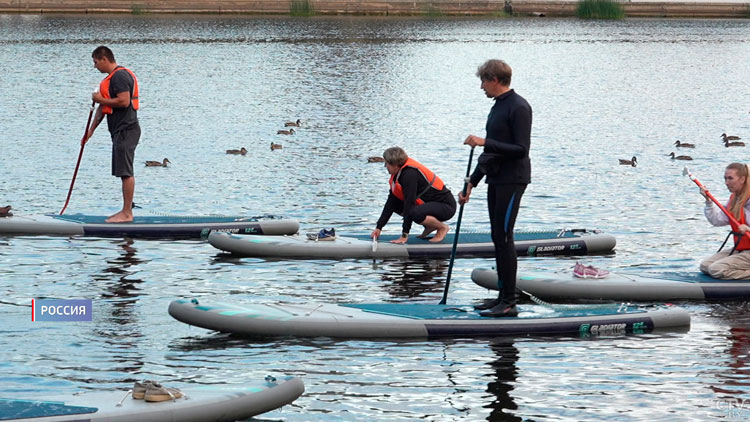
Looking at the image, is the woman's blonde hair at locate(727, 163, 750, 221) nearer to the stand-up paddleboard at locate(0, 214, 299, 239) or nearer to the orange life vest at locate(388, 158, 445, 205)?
the orange life vest at locate(388, 158, 445, 205)

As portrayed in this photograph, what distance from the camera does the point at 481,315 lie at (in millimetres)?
11070

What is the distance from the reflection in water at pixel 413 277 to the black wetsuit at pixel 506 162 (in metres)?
2.42

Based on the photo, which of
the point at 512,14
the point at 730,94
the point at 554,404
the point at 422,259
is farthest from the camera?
the point at 512,14

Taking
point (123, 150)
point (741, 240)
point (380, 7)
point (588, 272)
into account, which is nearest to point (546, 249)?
point (588, 272)

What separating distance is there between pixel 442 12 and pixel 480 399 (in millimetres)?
73876

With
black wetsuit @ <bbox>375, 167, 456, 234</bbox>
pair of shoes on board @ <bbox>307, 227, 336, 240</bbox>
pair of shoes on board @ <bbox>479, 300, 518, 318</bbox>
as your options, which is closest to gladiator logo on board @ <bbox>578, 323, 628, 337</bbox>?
pair of shoes on board @ <bbox>479, 300, 518, 318</bbox>

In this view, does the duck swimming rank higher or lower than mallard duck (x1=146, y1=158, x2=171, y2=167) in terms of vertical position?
higher

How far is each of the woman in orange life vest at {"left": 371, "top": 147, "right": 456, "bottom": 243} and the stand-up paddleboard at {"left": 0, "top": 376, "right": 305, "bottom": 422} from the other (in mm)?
5364

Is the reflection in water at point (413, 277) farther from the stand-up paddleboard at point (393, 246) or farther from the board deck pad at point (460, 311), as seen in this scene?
the board deck pad at point (460, 311)

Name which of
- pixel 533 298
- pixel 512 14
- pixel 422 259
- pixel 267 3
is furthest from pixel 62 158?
pixel 512 14

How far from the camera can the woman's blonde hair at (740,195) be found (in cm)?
1193

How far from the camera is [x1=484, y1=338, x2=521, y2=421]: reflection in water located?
9242 millimetres

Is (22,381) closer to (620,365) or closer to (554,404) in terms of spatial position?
(554,404)

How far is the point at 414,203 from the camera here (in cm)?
1448
